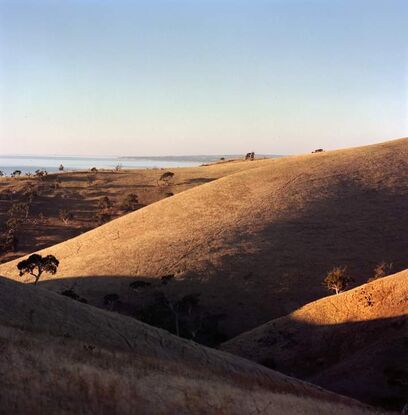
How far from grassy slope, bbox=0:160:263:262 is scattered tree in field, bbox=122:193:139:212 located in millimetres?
1313

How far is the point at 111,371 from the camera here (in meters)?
12.3

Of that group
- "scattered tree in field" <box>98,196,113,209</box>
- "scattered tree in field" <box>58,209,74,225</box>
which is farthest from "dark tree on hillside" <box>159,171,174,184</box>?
"scattered tree in field" <box>58,209,74,225</box>

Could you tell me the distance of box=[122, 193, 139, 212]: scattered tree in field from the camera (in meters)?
94.7

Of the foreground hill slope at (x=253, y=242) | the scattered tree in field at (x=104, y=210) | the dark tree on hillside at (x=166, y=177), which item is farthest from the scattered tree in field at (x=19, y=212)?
the dark tree on hillside at (x=166, y=177)

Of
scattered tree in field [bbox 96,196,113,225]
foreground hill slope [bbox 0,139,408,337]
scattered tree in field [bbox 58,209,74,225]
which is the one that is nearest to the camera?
foreground hill slope [bbox 0,139,408,337]

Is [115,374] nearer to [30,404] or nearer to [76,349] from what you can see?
[76,349]

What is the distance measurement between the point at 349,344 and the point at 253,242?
28239 millimetres

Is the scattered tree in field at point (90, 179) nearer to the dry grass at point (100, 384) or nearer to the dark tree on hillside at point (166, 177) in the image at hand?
the dark tree on hillside at point (166, 177)

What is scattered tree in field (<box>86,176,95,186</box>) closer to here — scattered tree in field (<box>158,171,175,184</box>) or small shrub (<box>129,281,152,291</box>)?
scattered tree in field (<box>158,171,175,184</box>)

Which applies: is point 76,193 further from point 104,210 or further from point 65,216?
point 65,216

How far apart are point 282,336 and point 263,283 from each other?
1634cm

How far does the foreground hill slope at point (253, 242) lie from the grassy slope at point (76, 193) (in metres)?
16.0

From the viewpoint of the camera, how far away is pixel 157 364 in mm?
13055

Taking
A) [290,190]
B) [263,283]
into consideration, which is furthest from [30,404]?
[290,190]
